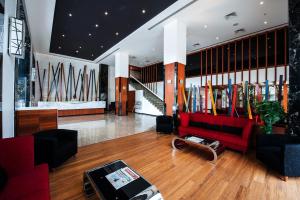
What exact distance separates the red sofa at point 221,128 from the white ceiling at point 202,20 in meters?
3.82

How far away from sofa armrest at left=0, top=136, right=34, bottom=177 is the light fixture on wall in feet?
7.63

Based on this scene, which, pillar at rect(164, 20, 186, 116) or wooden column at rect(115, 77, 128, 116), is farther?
wooden column at rect(115, 77, 128, 116)

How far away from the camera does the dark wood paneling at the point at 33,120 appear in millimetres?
3565

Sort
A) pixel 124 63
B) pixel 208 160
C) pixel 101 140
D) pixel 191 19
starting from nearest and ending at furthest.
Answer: pixel 208 160
pixel 101 140
pixel 191 19
pixel 124 63

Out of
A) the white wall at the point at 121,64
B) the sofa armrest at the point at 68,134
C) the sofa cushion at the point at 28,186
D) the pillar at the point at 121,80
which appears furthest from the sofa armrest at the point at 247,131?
the white wall at the point at 121,64

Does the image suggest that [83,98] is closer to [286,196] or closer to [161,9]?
[161,9]

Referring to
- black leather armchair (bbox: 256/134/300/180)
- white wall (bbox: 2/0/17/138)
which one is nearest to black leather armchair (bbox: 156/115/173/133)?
black leather armchair (bbox: 256/134/300/180)

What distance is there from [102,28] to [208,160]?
6644 mm

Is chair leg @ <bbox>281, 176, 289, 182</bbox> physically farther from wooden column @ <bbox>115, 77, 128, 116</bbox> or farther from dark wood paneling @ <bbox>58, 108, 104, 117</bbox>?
dark wood paneling @ <bbox>58, 108, 104, 117</bbox>

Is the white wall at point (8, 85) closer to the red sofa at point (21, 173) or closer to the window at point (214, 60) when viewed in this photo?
the red sofa at point (21, 173)

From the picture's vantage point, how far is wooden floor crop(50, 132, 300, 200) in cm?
200

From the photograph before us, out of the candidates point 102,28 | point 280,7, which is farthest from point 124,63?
point 280,7

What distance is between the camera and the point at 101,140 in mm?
4312

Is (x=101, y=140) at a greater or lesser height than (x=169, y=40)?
lesser
